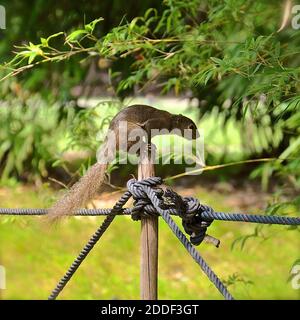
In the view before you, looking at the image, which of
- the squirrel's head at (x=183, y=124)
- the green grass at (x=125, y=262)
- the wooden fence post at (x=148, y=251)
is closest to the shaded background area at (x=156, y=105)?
the green grass at (x=125, y=262)

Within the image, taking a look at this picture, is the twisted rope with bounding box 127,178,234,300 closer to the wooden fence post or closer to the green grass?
the wooden fence post

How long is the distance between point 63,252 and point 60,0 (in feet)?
4.40

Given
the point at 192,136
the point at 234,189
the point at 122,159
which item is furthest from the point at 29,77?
the point at 192,136

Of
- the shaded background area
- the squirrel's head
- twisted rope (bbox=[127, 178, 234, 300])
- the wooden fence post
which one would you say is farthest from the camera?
the shaded background area

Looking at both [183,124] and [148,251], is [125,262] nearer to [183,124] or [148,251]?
[183,124]

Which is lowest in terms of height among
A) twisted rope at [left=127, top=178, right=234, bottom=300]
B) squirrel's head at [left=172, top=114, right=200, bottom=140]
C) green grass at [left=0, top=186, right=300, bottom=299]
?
twisted rope at [left=127, top=178, right=234, bottom=300]

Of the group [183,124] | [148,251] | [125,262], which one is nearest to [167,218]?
[148,251]

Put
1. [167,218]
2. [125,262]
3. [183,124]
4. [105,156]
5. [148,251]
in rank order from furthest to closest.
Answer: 1. [125,262]
2. [183,124]
3. [105,156]
4. [148,251]
5. [167,218]

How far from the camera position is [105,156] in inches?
60.5

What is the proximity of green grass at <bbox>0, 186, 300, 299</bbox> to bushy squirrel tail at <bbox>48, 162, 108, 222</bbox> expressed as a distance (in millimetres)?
1350

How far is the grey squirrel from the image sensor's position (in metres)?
1.44

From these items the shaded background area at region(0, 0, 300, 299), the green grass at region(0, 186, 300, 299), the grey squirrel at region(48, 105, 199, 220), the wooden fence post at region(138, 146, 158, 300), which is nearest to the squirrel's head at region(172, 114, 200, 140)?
the grey squirrel at region(48, 105, 199, 220)

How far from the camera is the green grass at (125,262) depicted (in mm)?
2969

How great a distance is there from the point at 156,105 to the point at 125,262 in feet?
3.06
